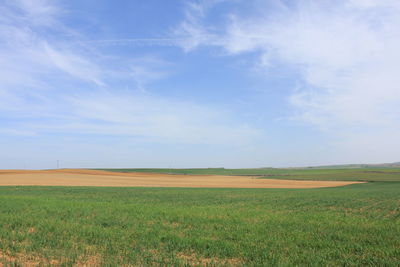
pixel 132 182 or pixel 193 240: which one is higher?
pixel 193 240

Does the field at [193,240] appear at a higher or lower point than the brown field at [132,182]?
higher

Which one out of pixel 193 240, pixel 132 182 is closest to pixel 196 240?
pixel 193 240

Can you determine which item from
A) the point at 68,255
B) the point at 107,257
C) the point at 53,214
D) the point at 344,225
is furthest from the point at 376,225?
the point at 53,214

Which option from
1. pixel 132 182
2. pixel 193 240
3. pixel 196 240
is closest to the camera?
pixel 196 240

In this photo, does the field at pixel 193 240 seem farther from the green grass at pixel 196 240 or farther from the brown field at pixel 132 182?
the brown field at pixel 132 182

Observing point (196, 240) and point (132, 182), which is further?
point (132, 182)

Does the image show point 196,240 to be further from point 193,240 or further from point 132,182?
point 132,182

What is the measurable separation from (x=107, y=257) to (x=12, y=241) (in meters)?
4.57

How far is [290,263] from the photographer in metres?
9.16

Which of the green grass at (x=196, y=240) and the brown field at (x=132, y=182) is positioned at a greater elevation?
the green grass at (x=196, y=240)

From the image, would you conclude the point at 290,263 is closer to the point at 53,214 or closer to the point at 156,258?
the point at 156,258

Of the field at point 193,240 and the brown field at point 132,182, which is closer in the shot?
the field at point 193,240

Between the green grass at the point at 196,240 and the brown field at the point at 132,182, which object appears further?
the brown field at the point at 132,182

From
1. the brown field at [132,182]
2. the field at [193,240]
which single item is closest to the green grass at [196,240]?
the field at [193,240]
